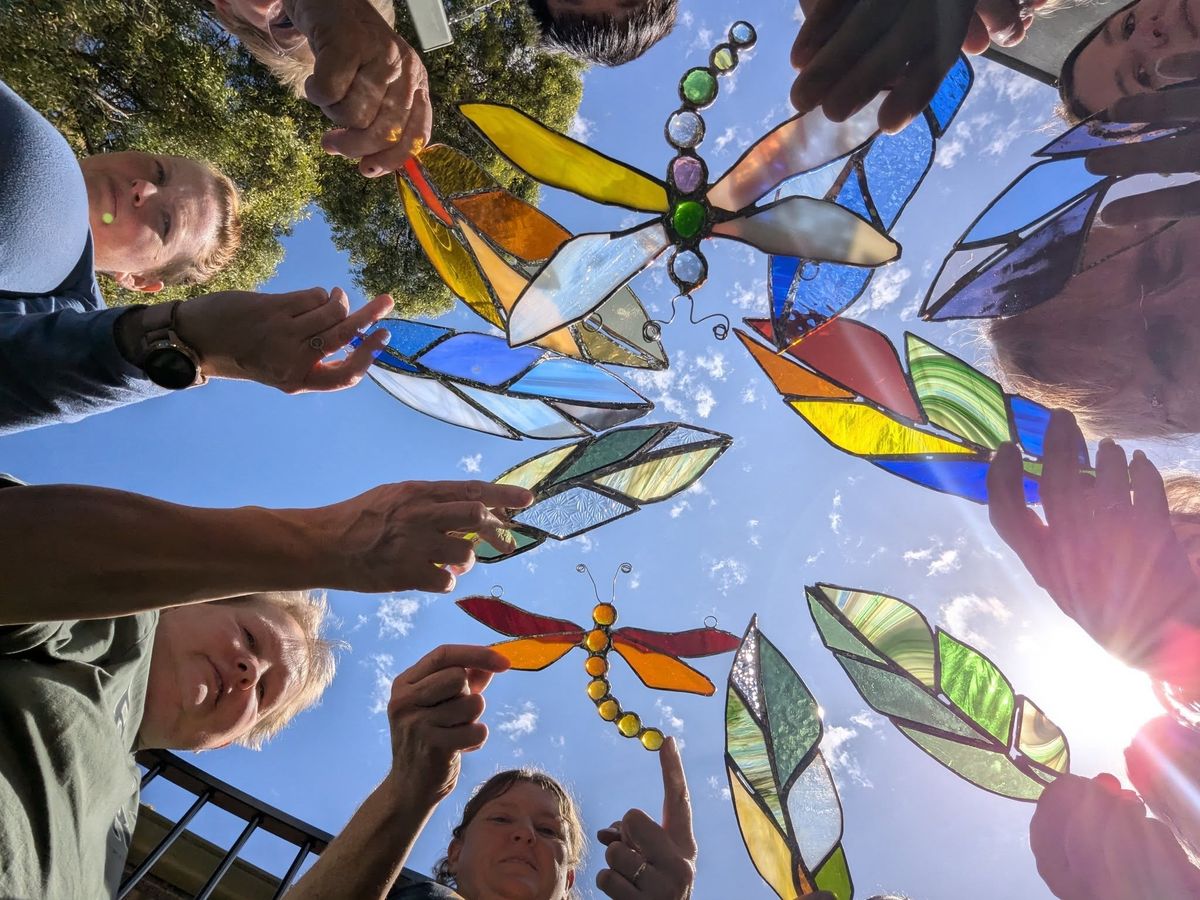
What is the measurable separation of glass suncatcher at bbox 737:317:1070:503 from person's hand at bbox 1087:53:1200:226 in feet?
1.79

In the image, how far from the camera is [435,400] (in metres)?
2.07

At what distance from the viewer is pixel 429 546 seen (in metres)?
1.00

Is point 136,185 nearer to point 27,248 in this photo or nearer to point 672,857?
point 27,248

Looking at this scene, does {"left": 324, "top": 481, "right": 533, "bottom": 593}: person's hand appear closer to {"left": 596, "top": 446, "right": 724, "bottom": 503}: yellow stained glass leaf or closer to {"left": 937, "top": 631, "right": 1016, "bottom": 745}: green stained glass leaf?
{"left": 596, "top": 446, "right": 724, "bottom": 503}: yellow stained glass leaf

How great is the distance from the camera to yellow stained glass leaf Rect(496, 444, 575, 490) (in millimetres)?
2145

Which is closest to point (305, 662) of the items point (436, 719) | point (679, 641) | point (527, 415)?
point (436, 719)

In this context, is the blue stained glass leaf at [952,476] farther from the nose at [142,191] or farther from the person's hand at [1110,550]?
the nose at [142,191]

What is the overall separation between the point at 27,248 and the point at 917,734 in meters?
2.37

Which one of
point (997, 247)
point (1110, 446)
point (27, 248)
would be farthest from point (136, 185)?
point (1110, 446)

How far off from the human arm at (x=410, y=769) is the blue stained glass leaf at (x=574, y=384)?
0.84m

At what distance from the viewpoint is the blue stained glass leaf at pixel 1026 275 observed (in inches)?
48.7

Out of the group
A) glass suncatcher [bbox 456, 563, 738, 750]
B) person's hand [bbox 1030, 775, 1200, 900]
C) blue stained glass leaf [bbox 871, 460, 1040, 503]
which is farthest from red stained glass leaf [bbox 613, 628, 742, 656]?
person's hand [bbox 1030, 775, 1200, 900]

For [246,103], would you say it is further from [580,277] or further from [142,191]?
[580,277]

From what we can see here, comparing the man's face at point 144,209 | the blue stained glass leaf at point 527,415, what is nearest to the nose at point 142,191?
the man's face at point 144,209
